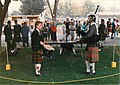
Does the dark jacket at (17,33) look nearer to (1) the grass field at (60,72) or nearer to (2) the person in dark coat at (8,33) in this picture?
(2) the person in dark coat at (8,33)

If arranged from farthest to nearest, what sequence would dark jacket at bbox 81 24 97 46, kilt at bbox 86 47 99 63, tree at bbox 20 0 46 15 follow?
tree at bbox 20 0 46 15 < kilt at bbox 86 47 99 63 < dark jacket at bbox 81 24 97 46

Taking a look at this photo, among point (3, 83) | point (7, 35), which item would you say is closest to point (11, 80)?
point (3, 83)

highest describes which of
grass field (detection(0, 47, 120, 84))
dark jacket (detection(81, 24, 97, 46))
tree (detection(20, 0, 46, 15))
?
tree (detection(20, 0, 46, 15))

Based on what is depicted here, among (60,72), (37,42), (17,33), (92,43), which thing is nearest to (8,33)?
(17,33)

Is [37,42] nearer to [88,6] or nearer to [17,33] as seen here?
[17,33]

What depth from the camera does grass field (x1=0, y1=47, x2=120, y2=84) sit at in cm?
696

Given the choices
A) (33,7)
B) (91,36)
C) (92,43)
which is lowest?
(92,43)

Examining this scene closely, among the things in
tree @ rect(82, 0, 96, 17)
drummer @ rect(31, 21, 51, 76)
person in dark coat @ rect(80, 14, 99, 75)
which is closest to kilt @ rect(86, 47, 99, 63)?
person in dark coat @ rect(80, 14, 99, 75)

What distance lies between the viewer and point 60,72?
8016 mm

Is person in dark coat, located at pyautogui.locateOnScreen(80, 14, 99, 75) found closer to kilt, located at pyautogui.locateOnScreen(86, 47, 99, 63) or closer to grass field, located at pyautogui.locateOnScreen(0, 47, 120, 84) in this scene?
kilt, located at pyautogui.locateOnScreen(86, 47, 99, 63)

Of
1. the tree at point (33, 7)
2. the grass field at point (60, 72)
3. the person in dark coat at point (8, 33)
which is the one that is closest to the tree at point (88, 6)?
the grass field at point (60, 72)

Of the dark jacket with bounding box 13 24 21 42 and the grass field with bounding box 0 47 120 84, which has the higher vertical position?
the dark jacket with bounding box 13 24 21 42

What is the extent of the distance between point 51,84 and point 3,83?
1102 mm

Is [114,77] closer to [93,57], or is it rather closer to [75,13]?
[93,57]
